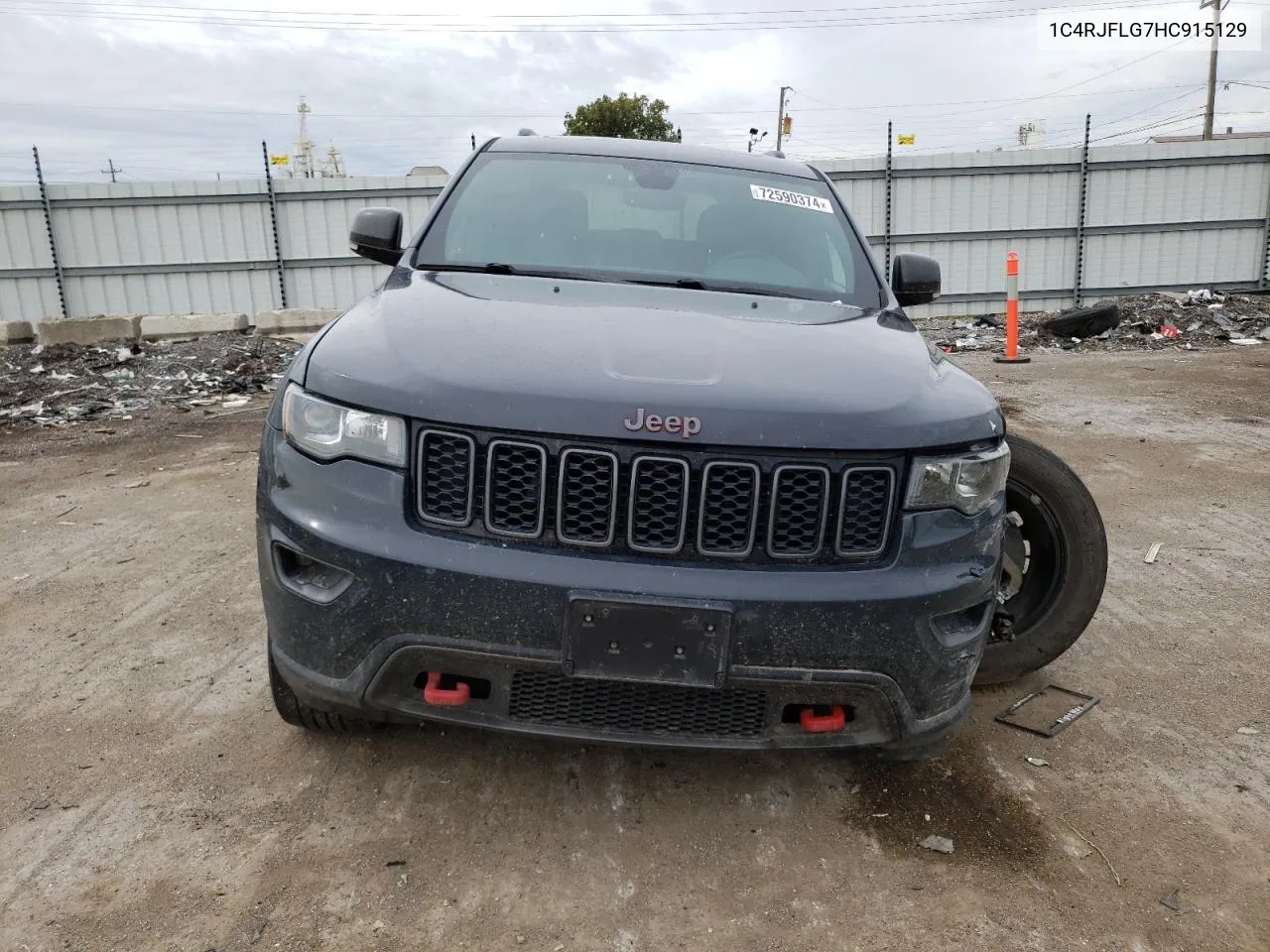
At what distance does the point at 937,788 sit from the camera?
2496 mm

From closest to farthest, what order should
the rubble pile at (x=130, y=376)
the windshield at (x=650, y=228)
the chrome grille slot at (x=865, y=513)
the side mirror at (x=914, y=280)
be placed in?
the chrome grille slot at (x=865, y=513), the windshield at (x=650, y=228), the side mirror at (x=914, y=280), the rubble pile at (x=130, y=376)

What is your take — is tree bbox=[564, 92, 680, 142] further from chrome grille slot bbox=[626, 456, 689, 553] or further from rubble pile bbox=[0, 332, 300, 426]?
chrome grille slot bbox=[626, 456, 689, 553]

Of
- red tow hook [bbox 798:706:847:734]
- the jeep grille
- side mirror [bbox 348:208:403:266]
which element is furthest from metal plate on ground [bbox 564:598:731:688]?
side mirror [bbox 348:208:403:266]

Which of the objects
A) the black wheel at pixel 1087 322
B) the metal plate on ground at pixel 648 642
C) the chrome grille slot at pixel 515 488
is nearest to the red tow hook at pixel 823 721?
the metal plate on ground at pixel 648 642

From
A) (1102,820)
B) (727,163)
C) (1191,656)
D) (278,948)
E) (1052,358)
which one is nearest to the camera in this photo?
(278,948)

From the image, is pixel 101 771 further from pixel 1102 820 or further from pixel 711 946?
pixel 1102 820

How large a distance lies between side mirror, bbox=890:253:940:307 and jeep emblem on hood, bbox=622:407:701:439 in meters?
1.74

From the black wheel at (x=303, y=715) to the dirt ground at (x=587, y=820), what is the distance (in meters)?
0.10

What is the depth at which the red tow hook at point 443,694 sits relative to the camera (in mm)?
1985

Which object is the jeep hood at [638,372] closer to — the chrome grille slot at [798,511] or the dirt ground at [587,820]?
the chrome grille slot at [798,511]

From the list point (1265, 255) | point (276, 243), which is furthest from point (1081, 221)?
point (276, 243)

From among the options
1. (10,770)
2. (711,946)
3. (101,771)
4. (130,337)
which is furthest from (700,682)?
(130,337)

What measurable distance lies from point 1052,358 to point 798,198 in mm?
9748

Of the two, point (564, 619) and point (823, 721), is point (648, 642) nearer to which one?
point (564, 619)
